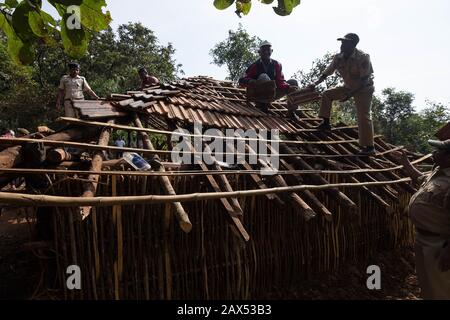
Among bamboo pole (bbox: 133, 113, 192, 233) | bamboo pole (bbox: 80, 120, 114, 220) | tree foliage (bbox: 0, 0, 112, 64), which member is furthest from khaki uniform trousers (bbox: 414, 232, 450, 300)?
tree foliage (bbox: 0, 0, 112, 64)

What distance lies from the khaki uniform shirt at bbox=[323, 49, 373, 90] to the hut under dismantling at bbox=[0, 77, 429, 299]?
1077 mm

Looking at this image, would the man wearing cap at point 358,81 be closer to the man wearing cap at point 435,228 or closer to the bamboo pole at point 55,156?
the man wearing cap at point 435,228

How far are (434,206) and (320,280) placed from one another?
3.00m

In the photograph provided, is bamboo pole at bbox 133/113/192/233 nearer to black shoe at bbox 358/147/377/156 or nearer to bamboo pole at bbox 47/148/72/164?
bamboo pole at bbox 47/148/72/164

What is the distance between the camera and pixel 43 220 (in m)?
3.32

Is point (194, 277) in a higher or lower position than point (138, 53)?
lower

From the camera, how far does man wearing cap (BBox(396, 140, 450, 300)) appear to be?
104 inches

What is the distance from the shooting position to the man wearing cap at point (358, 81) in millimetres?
5465

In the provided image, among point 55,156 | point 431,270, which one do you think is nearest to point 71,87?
point 55,156

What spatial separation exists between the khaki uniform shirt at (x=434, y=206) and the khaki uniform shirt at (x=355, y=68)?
3060 millimetres

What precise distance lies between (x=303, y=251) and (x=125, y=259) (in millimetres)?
2782

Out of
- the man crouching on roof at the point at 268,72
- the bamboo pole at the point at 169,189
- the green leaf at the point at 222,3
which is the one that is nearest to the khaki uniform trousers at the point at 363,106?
the man crouching on roof at the point at 268,72
